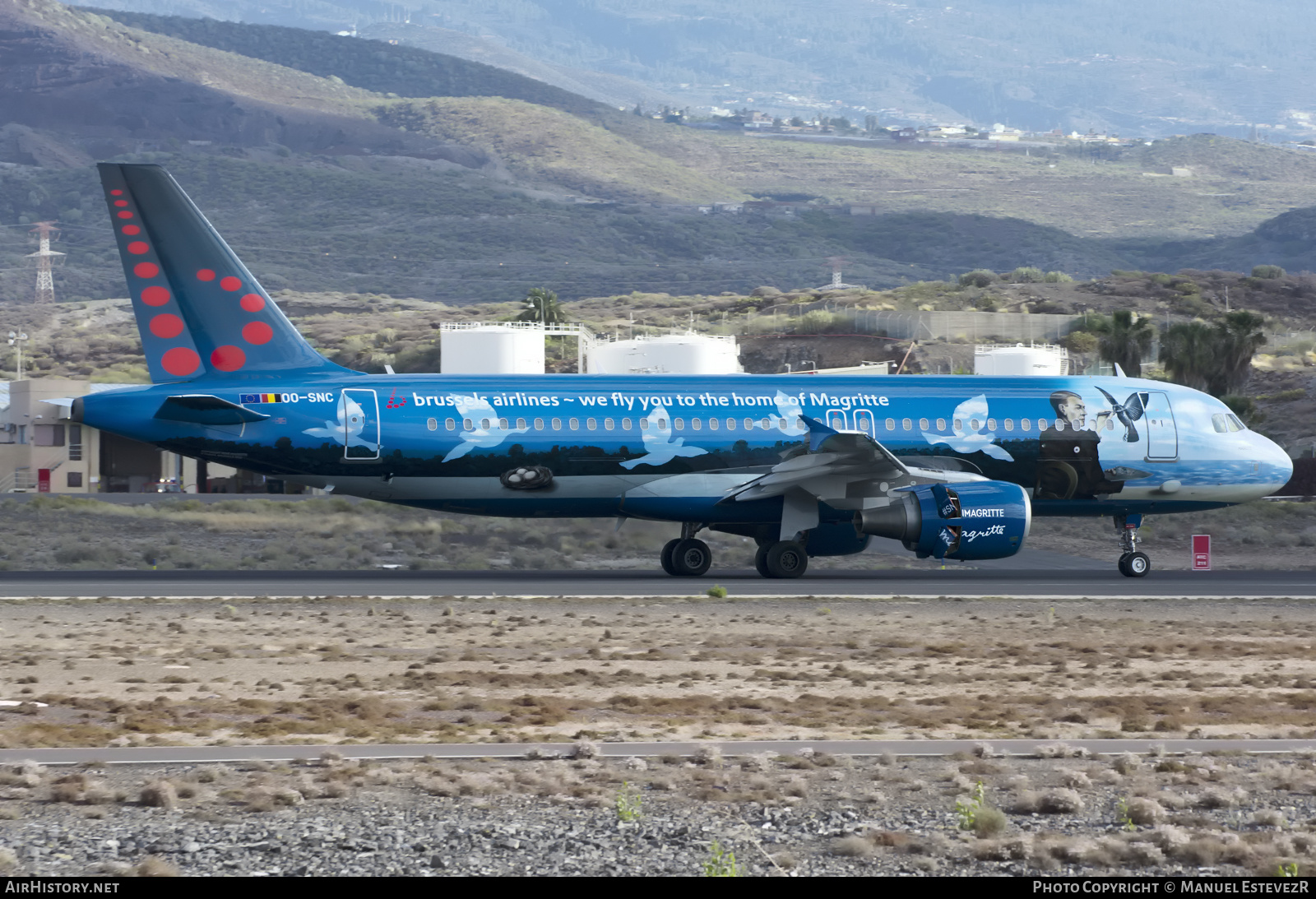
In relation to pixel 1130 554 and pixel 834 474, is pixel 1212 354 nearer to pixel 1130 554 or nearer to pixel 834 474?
pixel 1130 554

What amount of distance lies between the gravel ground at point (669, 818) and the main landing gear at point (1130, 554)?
1895cm

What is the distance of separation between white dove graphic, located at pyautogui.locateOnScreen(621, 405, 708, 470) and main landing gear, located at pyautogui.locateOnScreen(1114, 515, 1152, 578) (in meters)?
8.83

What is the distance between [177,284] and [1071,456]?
16741 mm

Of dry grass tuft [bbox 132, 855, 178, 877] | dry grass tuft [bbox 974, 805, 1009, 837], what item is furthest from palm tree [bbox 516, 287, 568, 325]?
dry grass tuft [bbox 132, 855, 178, 877]

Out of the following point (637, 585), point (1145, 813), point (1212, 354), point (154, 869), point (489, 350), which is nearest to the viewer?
point (154, 869)

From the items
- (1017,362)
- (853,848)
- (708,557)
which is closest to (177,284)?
(708,557)

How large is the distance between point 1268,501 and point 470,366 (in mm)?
31215

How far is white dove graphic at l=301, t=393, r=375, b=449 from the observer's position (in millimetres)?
28484

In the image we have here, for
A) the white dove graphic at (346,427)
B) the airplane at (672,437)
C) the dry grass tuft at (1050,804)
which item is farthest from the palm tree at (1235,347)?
the dry grass tuft at (1050,804)

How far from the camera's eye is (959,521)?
28.0 metres

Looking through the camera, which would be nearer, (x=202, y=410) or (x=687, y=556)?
(x=202, y=410)

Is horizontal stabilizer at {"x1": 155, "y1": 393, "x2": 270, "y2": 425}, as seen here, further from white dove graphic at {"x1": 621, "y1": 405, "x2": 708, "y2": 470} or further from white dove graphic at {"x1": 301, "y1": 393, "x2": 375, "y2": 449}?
white dove graphic at {"x1": 621, "y1": 405, "x2": 708, "y2": 470}

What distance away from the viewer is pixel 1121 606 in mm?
26156

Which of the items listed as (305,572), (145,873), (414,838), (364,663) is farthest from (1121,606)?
(145,873)
